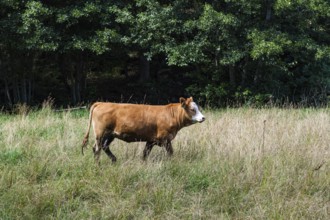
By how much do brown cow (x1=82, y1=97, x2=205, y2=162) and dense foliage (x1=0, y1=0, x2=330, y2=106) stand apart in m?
7.74

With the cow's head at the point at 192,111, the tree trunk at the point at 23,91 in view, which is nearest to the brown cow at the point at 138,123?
the cow's head at the point at 192,111

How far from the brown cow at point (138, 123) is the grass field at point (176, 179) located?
28cm

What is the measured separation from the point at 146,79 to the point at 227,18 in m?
6.37

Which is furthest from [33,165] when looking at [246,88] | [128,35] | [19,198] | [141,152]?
[246,88]

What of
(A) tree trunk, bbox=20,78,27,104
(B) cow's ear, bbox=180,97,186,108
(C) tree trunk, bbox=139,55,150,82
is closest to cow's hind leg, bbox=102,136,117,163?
(B) cow's ear, bbox=180,97,186,108

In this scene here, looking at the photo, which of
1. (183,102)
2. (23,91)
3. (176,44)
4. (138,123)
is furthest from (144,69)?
(138,123)

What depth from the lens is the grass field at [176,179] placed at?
5.84 m

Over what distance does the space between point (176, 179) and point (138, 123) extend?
1.15 meters

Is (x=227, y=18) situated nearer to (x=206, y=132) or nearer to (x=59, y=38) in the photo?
(x=59, y=38)

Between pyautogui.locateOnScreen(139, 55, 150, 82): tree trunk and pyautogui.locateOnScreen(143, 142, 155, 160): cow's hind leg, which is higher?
pyautogui.locateOnScreen(139, 55, 150, 82): tree trunk

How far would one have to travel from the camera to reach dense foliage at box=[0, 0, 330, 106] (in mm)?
14852

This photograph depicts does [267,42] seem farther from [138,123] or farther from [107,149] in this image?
[107,149]

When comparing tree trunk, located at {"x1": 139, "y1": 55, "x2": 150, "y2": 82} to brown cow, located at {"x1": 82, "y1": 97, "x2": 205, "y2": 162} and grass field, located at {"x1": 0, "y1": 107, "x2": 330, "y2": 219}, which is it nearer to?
grass field, located at {"x1": 0, "y1": 107, "x2": 330, "y2": 219}

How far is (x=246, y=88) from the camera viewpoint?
17078 millimetres
